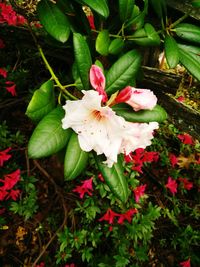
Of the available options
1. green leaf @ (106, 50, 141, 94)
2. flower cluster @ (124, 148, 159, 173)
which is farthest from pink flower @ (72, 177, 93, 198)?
green leaf @ (106, 50, 141, 94)

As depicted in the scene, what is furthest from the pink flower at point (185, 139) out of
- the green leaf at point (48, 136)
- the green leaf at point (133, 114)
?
the green leaf at point (48, 136)

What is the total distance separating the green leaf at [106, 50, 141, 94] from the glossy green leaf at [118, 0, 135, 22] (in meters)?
0.16

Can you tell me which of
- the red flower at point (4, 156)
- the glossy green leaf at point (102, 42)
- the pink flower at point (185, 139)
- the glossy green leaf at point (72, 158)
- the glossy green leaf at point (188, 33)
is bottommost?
the pink flower at point (185, 139)

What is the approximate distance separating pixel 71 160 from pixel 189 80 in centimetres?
296

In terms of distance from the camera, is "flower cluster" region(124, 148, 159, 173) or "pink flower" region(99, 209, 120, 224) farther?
"flower cluster" region(124, 148, 159, 173)

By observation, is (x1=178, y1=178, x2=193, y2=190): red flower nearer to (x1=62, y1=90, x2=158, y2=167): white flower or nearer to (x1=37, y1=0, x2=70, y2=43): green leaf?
(x1=62, y1=90, x2=158, y2=167): white flower

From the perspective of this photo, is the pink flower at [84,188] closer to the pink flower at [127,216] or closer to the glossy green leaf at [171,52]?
the pink flower at [127,216]

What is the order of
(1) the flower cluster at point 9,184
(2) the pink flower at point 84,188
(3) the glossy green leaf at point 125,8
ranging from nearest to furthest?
(3) the glossy green leaf at point 125,8
(1) the flower cluster at point 9,184
(2) the pink flower at point 84,188

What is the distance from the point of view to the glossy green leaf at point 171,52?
4.14ft

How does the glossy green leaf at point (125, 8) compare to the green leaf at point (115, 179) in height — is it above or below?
above

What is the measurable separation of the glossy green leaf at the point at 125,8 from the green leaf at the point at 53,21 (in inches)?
8.6

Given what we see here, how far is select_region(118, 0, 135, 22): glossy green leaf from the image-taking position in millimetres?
1241

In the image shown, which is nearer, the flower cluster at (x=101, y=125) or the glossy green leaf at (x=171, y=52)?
the flower cluster at (x=101, y=125)

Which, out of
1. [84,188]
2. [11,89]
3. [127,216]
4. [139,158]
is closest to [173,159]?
[139,158]
